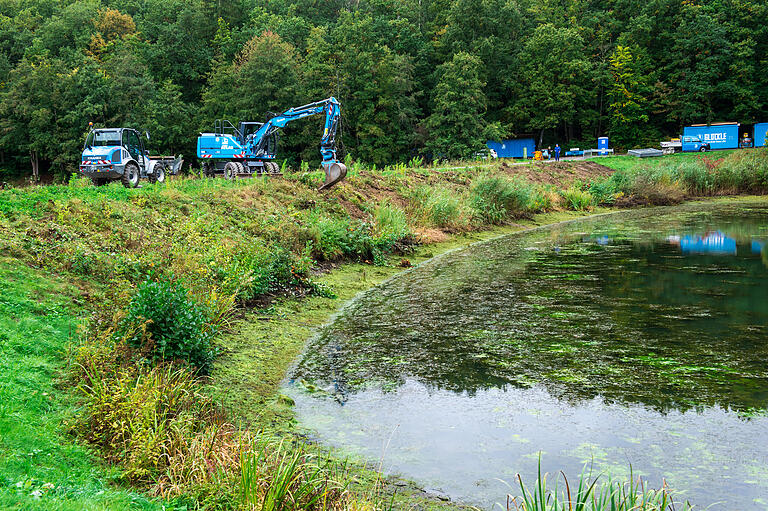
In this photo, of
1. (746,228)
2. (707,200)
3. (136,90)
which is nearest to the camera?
(746,228)

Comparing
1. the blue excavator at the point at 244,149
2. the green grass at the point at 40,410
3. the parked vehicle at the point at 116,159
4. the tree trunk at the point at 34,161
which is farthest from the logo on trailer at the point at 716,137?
the tree trunk at the point at 34,161

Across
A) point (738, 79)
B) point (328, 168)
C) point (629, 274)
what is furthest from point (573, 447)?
point (738, 79)

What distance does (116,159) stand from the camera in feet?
70.4

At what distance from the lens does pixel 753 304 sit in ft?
40.7

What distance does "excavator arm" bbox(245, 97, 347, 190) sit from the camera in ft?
68.8

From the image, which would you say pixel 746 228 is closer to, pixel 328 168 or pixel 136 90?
pixel 328 168

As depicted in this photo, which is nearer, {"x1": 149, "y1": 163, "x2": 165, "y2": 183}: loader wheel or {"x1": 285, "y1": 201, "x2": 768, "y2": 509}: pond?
{"x1": 285, "y1": 201, "x2": 768, "y2": 509}: pond

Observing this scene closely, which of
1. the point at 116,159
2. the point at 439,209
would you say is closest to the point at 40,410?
the point at 116,159

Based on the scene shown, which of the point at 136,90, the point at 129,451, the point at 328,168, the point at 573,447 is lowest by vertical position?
the point at 573,447

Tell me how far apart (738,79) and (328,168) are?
55.6m

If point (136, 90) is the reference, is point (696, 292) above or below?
below

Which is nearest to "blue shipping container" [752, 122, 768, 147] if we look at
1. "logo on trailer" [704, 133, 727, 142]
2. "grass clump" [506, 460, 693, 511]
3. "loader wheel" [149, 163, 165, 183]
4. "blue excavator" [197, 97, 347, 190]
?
"logo on trailer" [704, 133, 727, 142]

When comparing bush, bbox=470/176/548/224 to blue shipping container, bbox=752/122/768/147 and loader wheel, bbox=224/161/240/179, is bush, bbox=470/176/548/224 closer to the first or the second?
loader wheel, bbox=224/161/240/179

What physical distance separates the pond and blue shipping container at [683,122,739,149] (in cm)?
4391
